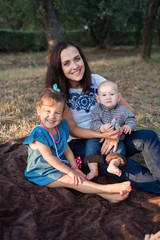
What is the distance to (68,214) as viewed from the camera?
2.18m

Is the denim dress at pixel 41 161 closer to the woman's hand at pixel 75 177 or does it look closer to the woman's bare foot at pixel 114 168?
the woman's hand at pixel 75 177

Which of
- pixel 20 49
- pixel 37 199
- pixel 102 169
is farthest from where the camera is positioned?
pixel 20 49

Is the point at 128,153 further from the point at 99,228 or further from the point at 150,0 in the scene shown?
the point at 150,0

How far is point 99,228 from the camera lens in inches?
78.0

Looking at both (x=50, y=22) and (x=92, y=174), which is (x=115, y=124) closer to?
(x=92, y=174)

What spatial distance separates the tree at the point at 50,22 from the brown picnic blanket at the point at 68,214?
624cm

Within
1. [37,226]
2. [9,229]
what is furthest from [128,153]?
[9,229]

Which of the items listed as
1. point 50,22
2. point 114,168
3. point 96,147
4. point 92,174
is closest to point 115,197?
point 114,168

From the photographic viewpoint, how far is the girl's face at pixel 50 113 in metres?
2.38

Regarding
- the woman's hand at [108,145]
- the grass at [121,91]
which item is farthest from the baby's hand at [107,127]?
the grass at [121,91]

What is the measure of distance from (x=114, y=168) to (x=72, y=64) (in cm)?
125

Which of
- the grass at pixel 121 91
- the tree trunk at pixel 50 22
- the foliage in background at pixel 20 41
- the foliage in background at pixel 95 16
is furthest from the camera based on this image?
the foliage in background at pixel 20 41

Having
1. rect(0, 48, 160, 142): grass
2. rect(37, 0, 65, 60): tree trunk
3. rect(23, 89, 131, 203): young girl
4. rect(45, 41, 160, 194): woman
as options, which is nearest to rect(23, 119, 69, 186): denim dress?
rect(23, 89, 131, 203): young girl

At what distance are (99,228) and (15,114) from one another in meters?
3.37
